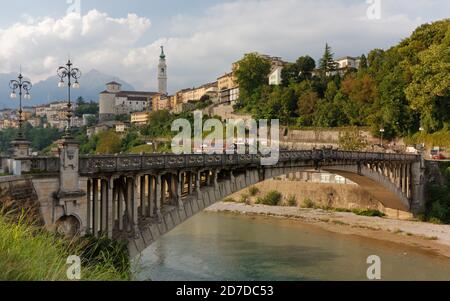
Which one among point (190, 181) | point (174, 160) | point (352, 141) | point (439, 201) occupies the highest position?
point (352, 141)

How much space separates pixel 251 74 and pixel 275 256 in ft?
197

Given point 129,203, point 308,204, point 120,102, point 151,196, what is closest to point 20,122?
point 129,203

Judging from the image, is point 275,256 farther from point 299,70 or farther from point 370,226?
point 299,70

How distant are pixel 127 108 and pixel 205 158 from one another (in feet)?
418

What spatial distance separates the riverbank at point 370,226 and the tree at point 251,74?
40.9m

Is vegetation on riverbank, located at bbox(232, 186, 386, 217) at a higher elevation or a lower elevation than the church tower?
lower

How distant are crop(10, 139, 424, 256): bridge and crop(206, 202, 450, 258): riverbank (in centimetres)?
1217

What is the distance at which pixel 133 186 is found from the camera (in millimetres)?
16891

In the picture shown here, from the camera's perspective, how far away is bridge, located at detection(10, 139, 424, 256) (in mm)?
13812

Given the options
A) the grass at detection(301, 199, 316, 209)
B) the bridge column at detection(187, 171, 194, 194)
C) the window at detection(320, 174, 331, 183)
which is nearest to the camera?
the bridge column at detection(187, 171, 194, 194)

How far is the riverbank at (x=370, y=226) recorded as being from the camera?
3450 cm

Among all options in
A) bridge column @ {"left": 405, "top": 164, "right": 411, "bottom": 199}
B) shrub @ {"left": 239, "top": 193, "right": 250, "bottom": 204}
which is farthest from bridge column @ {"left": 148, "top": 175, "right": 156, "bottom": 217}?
shrub @ {"left": 239, "top": 193, "right": 250, "bottom": 204}

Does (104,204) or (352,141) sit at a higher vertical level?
(352,141)

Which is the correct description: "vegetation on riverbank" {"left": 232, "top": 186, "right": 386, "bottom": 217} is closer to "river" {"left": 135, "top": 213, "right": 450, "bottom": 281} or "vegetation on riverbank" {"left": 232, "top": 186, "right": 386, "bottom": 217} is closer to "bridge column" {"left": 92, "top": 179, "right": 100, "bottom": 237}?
"river" {"left": 135, "top": 213, "right": 450, "bottom": 281}
